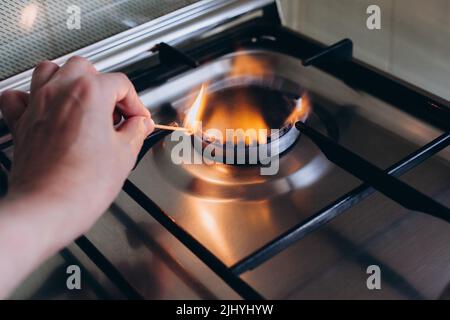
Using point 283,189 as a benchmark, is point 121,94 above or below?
above

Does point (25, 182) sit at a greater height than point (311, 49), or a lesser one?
greater

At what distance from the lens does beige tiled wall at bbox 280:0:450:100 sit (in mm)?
865

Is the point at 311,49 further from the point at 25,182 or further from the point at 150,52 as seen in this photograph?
the point at 25,182

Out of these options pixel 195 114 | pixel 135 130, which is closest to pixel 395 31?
pixel 195 114

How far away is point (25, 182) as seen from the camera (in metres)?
0.54

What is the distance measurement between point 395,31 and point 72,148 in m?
0.55

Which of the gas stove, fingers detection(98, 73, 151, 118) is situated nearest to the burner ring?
the gas stove

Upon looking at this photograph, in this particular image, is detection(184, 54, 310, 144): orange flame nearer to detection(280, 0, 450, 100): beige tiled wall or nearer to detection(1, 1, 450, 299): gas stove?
Result: detection(1, 1, 450, 299): gas stove

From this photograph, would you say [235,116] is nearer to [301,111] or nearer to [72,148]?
[301,111]

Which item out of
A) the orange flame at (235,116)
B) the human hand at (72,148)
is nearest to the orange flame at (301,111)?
the orange flame at (235,116)

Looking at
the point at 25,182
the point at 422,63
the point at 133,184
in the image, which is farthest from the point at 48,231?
the point at 422,63

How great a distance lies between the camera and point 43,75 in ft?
2.10
